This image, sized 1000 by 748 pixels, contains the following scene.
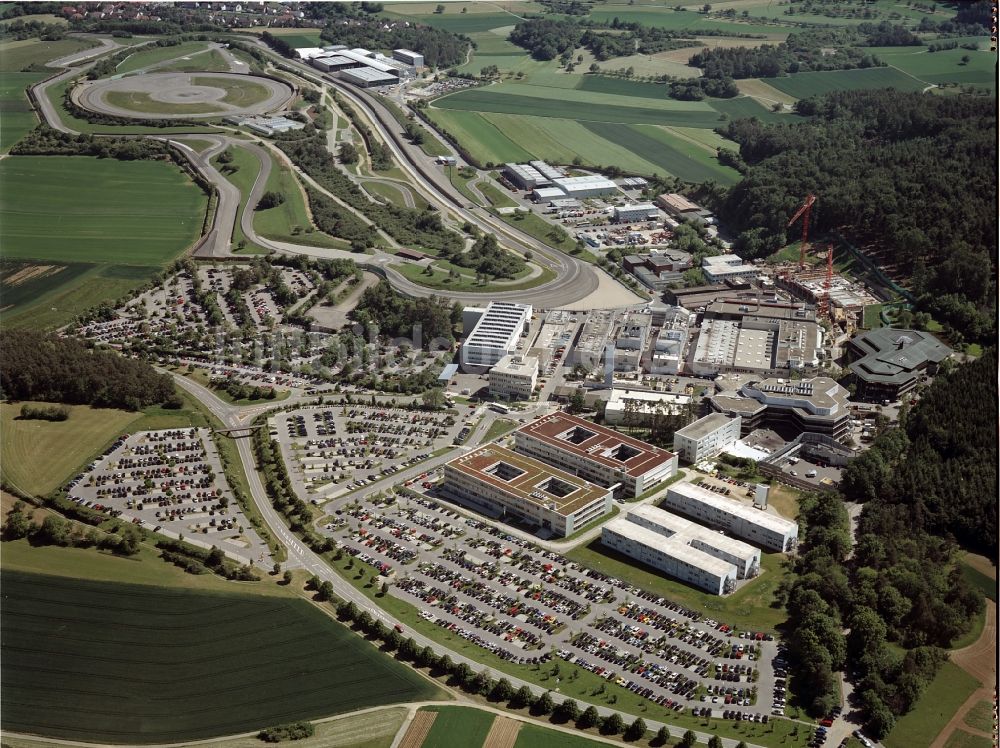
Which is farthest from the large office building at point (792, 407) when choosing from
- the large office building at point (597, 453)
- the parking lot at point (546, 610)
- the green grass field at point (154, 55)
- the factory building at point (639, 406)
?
the green grass field at point (154, 55)

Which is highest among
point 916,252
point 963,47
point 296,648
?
point 963,47

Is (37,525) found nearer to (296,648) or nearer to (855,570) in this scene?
(296,648)

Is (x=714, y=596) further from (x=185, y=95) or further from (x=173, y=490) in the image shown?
(x=185, y=95)

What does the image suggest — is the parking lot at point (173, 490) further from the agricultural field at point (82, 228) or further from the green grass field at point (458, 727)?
the agricultural field at point (82, 228)

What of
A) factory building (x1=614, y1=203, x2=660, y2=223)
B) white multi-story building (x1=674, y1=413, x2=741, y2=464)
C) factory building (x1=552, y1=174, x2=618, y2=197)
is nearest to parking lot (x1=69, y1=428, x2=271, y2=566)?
white multi-story building (x1=674, y1=413, x2=741, y2=464)

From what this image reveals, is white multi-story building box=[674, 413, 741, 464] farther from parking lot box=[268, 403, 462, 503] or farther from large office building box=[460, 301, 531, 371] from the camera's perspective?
large office building box=[460, 301, 531, 371]

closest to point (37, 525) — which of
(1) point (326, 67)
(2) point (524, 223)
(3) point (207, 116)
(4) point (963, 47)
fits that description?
(2) point (524, 223)
